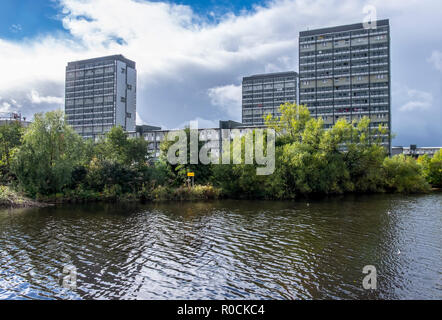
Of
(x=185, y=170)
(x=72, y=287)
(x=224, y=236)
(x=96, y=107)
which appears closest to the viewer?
(x=72, y=287)

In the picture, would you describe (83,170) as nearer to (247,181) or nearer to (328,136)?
(247,181)

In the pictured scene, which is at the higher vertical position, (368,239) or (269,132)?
(269,132)

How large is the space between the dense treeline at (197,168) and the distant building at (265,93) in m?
99.1

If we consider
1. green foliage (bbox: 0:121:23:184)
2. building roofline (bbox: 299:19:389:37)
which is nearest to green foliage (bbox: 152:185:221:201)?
green foliage (bbox: 0:121:23:184)

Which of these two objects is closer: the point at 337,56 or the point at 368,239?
the point at 368,239

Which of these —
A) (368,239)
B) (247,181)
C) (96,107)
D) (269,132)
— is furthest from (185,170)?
(96,107)

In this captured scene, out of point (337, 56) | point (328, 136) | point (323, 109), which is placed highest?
point (337, 56)

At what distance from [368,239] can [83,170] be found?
35.6 m

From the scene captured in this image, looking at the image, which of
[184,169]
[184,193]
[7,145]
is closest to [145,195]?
[184,193]

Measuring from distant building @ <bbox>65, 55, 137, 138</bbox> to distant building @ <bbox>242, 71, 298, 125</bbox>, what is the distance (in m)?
53.1

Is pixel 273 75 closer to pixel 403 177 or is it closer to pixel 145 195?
pixel 403 177

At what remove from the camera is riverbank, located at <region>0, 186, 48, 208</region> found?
3409 centimetres

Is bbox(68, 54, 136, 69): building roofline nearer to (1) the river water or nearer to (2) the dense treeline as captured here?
(2) the dense treeline

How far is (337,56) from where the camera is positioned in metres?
114
